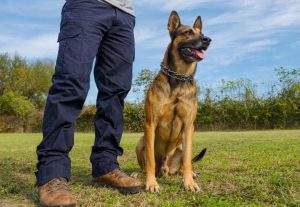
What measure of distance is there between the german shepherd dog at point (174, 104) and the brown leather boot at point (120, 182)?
0.25 meters

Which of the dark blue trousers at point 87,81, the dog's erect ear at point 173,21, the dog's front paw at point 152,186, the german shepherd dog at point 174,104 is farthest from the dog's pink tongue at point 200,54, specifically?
the dog's front paw at point 152,186

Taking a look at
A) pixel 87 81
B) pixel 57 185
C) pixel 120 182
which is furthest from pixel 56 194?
pixel 87 81

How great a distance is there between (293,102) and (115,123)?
31.1 m

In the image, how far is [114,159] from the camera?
Result: 15.6 ft

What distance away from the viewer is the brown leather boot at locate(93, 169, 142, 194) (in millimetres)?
4383

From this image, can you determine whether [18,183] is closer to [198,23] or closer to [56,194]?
[56,194]

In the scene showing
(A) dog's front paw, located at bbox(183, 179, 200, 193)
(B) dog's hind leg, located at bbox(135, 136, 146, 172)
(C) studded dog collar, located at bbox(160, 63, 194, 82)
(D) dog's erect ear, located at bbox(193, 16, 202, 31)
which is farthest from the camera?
(D) dog's erect ear, located at bbox(193, 16, 202, 31)

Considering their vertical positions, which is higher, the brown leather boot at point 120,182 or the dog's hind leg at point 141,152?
the dog's hind leg at point 141,152

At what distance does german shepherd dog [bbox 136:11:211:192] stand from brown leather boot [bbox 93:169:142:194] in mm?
249

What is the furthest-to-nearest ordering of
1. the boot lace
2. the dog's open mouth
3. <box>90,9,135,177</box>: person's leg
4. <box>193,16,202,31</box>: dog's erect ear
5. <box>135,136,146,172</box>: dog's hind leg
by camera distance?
1. <box>193,16,202,31</box>: dog's erect ear
2. <box>135,136,146,172</box>: dog's hind leg
3. the dog's open mouth
4. <box>90,9,135,177</box>: person's leg
5. the boot lace

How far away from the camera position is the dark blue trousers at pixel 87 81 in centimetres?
402

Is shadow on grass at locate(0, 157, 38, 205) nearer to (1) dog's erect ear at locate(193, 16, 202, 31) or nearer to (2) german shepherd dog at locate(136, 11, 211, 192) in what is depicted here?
(2) german shepherd dog at locate(136, 11, 211, 192)

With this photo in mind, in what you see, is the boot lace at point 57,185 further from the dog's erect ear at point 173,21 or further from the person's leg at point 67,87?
the dog's erect ear at point 173,21

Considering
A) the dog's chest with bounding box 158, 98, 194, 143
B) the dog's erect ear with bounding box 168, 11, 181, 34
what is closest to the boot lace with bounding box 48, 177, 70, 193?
the dog's chest with bounding box 158, 98, 194, 143
